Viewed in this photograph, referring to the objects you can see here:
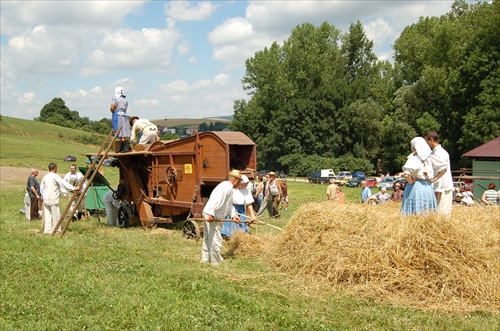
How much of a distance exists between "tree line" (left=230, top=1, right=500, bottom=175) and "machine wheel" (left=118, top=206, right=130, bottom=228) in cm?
3403

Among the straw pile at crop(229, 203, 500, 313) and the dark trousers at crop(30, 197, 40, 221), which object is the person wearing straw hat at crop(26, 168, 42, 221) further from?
the straw pile at crop(229, 203, 500, 313)

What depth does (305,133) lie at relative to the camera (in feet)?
214

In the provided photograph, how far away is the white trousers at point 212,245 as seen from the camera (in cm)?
891

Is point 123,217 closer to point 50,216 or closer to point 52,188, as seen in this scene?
point 50,216

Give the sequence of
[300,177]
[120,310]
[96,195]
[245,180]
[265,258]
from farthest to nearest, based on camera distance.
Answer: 1. [300,177]
2. [96,195]
3. [245,180]
4. [265,258]
5. [120,310]

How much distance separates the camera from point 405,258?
6789 millimetres

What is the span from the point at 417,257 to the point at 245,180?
16.7 feet

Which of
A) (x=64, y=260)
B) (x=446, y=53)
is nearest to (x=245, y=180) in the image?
(x=64, y=260)

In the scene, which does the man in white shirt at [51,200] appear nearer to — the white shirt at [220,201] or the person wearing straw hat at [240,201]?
the person wearing straw hat at [240,201]

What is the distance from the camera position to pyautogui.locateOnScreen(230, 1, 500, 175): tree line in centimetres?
4241

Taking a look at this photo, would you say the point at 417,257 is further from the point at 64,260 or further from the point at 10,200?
the point at 10,200

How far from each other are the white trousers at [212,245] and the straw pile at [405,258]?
139 centimetres

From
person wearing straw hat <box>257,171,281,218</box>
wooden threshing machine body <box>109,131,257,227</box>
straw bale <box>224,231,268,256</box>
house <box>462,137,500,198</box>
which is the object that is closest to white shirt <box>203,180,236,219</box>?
straw bale <box>224,231,268,256</box>

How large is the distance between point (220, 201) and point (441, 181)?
3.57 m
